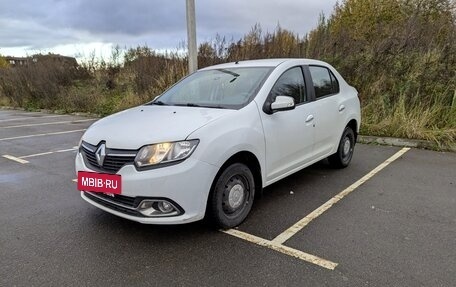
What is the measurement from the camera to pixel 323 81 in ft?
16.1

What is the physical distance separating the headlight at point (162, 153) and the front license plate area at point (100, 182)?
9.8 inches

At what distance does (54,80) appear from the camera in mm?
17672

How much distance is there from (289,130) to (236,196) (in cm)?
101

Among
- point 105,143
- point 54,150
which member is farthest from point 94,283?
point 54,150

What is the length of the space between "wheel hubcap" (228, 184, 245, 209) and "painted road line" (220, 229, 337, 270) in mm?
252

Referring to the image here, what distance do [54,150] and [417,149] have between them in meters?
7.09

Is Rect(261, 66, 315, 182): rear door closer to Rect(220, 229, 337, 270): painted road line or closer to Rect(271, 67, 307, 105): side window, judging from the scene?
Rect(271, 67, 307, 105): side window

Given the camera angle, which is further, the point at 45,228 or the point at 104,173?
the point at 45,228

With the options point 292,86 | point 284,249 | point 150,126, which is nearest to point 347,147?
point 292,86

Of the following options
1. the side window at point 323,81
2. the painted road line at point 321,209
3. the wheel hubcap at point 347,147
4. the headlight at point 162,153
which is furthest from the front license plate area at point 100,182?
the wheel hubcap at point 347,147

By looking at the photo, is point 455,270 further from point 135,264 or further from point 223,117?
point 135,264

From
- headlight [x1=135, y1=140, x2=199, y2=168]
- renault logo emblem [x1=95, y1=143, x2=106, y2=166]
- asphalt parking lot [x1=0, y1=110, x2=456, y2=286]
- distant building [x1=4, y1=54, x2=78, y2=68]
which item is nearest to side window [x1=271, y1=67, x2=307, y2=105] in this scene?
asphalt parking lot [x1=0, y1=110, x2=456, y2=286]

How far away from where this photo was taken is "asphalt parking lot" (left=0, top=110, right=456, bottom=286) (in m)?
2.67

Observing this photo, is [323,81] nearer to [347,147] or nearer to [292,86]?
[292,86]
